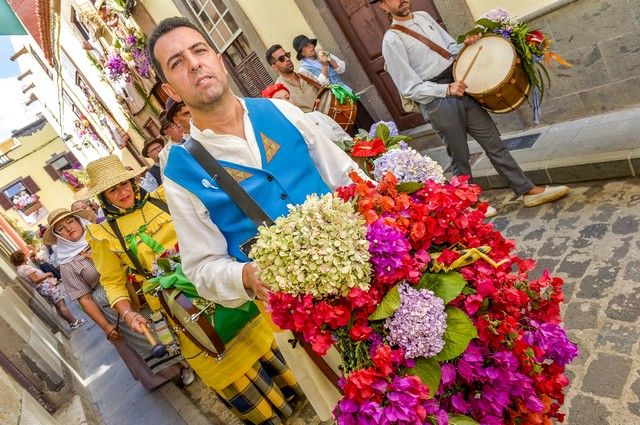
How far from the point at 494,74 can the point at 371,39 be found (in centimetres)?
394

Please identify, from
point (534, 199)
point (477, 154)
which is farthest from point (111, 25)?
point (534, 199)

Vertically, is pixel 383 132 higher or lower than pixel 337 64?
lower

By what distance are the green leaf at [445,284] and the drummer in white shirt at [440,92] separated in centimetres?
304

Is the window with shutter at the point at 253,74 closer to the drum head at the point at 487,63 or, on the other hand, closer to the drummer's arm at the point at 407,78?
the drummer's arm at the point at 407,78

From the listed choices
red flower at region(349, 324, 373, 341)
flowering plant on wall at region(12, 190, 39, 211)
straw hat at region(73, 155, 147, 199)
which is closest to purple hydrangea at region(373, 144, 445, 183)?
red flower at region(349, 324, 373, 341)

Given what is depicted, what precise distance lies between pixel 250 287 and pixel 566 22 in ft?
16.3

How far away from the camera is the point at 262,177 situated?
1.83 metres

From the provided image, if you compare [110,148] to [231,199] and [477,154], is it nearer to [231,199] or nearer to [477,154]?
[477,154]

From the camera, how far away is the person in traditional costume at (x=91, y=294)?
4531 mm

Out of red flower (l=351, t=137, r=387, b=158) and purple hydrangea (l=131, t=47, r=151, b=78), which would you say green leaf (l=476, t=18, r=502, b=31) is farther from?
purple hydrangea (l=131, t=47, r=151, b=78)

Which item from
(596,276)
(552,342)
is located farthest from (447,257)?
(596,276)

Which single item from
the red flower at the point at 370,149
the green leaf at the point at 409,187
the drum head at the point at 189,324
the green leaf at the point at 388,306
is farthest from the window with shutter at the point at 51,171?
the green leaf at the point at 388,306

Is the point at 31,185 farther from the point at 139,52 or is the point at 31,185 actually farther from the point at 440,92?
the point at 440,92

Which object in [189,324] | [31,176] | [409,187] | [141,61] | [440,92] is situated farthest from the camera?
[31,176]
